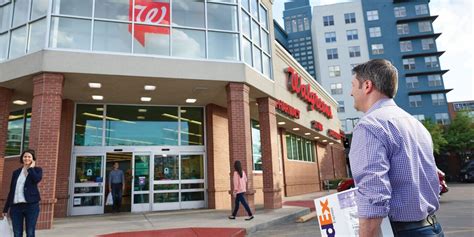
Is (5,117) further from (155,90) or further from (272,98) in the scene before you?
(272,98)

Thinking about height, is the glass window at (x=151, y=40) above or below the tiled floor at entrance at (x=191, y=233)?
above

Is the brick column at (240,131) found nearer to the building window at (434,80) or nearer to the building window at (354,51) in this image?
the building window at (354,51)

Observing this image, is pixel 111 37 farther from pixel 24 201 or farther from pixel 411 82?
pixel 411 82

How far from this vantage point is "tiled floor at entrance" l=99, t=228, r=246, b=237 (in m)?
7.58

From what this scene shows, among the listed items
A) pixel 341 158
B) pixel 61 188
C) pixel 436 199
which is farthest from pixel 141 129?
pixel 341 158

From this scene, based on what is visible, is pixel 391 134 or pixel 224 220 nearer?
pixel 391 134

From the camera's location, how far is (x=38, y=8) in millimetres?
10352

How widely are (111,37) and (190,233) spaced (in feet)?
21.3

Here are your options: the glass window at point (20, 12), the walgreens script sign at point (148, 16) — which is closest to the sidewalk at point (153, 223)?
the walgreens script sign at point (148, 16)

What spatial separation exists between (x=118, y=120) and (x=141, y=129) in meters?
0.95

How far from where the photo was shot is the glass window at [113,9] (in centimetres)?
1052

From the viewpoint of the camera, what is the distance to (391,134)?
1753 mm

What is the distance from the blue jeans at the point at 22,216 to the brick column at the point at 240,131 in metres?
6.10

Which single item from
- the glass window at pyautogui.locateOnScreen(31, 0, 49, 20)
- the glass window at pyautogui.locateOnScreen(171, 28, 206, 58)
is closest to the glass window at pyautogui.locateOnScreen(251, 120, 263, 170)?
the glass window at pyautogui.locateOnScreen(171, 28, 206, 58)
